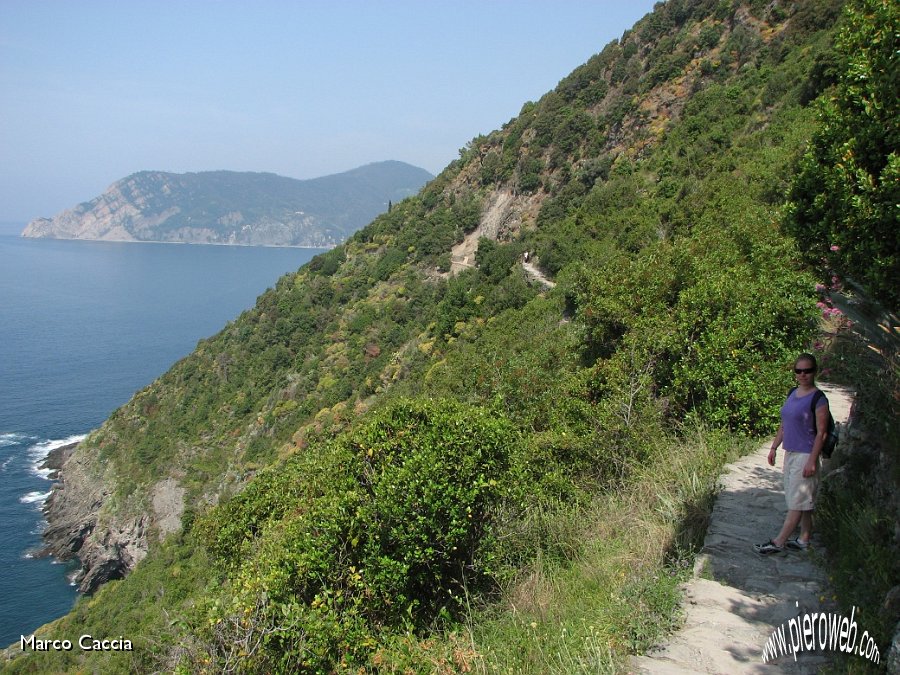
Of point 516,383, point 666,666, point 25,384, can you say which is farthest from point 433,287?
point 25,384

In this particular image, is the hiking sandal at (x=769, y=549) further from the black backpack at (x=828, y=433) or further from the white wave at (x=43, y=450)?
the white wave at (x=43, y=450)

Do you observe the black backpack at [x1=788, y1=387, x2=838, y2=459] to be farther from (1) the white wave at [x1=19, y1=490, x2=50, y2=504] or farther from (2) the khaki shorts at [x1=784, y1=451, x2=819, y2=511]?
(1) the white wave at [x1=19, y1=490, x2=50, y2=504]

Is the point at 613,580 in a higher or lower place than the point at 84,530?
higher

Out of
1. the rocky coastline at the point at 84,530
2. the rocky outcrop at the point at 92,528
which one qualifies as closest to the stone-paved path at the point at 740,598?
the rocky outcrop at the point at 92,528

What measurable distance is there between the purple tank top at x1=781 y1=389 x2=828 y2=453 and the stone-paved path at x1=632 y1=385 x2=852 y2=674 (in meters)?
0.86

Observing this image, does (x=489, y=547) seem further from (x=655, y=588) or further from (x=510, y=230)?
(x=510, y=230)

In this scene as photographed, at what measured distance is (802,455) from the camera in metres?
4.92

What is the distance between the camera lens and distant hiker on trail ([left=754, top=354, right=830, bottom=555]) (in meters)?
4.77

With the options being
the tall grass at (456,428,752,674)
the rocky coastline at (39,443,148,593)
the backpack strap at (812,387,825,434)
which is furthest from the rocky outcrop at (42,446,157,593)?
the backpack strap at (812,387,825,434)

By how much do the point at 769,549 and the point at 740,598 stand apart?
0.72m

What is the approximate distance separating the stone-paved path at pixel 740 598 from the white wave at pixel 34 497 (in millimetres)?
58760

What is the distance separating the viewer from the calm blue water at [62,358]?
39875 mm

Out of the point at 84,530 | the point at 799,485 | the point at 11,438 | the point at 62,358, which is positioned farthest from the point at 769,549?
the point at 62,358

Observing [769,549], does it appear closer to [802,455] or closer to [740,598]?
[740,598]
